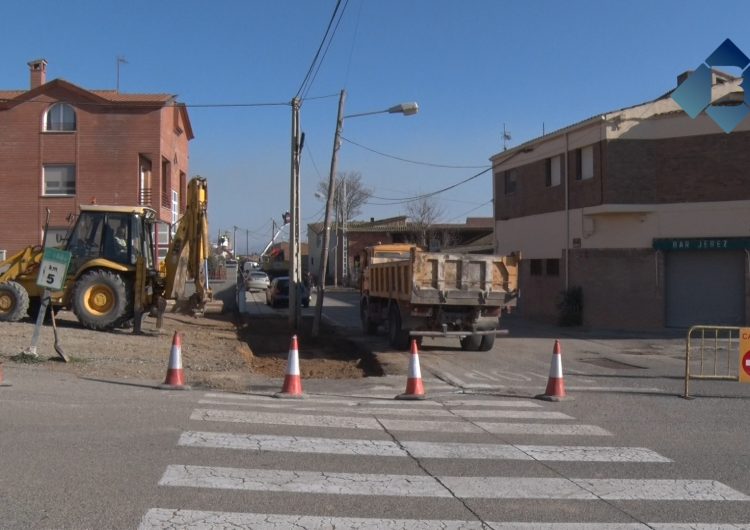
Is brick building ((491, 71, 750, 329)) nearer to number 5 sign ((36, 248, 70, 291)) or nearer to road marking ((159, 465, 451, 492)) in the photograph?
number 5 sign ((36, 248, 70, 291))

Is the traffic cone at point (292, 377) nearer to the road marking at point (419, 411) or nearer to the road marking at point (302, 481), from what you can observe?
the road marking at point (419, 411)

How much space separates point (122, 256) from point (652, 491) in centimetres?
1478

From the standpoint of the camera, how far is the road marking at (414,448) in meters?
7.68

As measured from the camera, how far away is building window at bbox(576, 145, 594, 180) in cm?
2567

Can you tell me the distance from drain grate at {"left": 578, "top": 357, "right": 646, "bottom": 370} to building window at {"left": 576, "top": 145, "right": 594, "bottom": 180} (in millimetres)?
9919

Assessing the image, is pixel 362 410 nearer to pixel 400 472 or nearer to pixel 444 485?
pixel 400 472

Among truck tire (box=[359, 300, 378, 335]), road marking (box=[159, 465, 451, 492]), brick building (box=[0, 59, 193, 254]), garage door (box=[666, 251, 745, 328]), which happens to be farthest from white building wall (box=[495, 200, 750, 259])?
brick building (box=[0, 59, 193, 254])

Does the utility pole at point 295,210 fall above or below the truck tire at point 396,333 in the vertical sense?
above

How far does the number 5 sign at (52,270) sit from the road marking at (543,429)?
772cm

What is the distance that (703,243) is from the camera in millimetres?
24047

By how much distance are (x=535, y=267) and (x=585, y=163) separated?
16.4 ft

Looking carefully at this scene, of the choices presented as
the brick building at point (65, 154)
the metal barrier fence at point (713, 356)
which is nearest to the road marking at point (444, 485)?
the metal barrier fence at point (713, 356)

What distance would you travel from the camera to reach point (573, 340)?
21.5 metres

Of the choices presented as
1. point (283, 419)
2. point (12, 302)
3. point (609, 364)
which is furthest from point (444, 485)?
point (12, 302)
